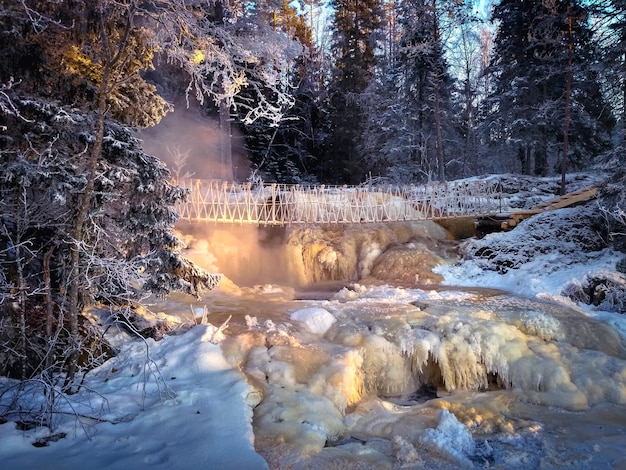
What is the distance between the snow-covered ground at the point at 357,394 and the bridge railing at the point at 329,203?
4294 millimetres

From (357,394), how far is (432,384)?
4.68 ft

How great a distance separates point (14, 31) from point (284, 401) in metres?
4.52

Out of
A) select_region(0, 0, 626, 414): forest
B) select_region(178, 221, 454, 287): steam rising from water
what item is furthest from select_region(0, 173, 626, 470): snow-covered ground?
select_region(178, 221, 454, 287): steam rising from water

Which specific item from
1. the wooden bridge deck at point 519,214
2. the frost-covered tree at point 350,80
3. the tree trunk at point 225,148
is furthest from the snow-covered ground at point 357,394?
the frost-covered tree at point 350,80

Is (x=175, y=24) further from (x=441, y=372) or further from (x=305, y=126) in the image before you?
(x=305, y=126)

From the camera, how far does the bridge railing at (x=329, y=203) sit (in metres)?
11.8

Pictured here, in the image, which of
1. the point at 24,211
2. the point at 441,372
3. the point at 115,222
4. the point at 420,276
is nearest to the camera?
the point at 24,211

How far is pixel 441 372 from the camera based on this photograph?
596 cm

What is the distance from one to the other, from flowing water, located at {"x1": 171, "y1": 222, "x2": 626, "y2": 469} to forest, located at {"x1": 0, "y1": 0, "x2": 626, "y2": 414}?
5.90 ft

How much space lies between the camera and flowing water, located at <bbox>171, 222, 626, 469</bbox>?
4137 mm

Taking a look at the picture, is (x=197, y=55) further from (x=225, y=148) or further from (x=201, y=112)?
(x=201, y=112)

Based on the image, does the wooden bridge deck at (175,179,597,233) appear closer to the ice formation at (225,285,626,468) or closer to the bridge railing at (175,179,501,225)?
the bridge railing at (175,179,501,225)

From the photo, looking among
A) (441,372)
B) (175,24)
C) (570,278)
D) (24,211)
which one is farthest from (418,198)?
(24,211)

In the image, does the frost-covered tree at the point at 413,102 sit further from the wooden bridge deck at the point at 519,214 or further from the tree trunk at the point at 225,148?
the tree trunk at the point at 225,148
